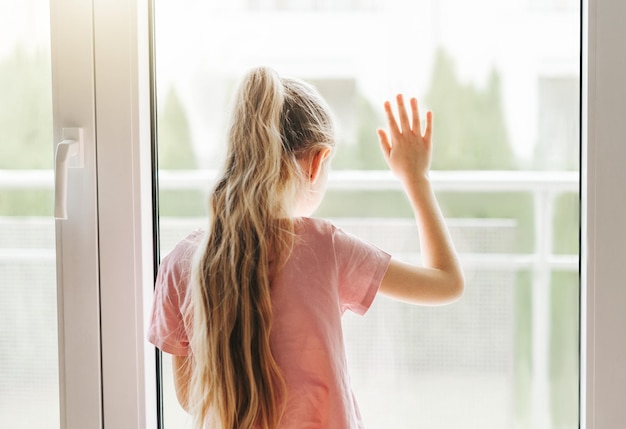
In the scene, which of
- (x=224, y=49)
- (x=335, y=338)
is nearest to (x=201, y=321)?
(x=335, y=338)

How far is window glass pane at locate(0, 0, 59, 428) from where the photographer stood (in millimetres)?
1240

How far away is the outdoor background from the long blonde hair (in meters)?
0.18

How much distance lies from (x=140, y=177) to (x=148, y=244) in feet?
0.38

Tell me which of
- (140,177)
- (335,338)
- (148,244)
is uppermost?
(140,177)

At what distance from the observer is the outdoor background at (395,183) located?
1216 millimetres

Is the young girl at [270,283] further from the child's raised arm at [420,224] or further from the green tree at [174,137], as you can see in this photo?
the green tree at [174,137]

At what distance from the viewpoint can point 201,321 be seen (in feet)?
3.53

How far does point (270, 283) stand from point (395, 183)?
295 millimetres

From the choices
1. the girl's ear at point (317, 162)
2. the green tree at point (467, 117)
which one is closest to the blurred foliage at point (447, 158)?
the green tree at point (467, 117)

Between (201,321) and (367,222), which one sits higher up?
(367,222)

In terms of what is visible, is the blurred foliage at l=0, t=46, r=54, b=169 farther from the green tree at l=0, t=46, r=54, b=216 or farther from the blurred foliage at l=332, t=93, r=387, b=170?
the blurred foliage at l=332, t=93, r=387, b=170

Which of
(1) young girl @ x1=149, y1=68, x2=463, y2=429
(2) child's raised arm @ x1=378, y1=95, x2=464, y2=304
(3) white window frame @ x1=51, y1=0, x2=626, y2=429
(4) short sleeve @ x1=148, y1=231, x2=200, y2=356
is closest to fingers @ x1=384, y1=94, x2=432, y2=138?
(2) child's raised arm @ x1=378, y1=95, x2=464, y2=304

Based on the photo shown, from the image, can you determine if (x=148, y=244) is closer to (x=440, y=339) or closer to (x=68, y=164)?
(x=68, y=164)

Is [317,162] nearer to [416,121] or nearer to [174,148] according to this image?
[416,121]
